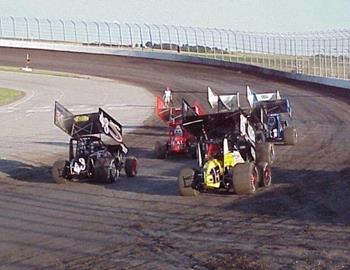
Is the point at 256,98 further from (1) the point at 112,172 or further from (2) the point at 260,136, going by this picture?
(1) the point at 112,172

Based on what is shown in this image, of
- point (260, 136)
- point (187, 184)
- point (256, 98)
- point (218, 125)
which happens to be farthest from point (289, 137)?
point (187, 184)

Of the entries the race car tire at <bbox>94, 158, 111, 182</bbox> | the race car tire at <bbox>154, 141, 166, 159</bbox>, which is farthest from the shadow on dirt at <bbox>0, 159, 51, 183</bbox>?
the race car tire at <bbox>154, 141, 166, 159</bbox>

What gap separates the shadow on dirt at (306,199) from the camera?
40.6 feet

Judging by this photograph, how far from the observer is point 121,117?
111 feet

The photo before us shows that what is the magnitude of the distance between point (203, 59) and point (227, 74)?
9.59 meters

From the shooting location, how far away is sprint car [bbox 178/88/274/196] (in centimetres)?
1448

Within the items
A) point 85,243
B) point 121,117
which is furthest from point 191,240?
point 121,117

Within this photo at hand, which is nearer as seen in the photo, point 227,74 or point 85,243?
point 85,243

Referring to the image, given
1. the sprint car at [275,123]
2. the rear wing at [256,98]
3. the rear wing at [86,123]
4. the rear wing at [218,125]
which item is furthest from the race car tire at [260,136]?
the rear wing at [218,125]

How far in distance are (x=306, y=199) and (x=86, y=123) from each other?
564 centimetres

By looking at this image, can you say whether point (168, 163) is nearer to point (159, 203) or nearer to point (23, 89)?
point (159, 203)

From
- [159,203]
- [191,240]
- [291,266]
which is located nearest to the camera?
[291,266]

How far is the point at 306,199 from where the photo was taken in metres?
13.7

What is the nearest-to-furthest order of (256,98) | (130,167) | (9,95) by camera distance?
(130,167) < (256,98) < (9,95)
